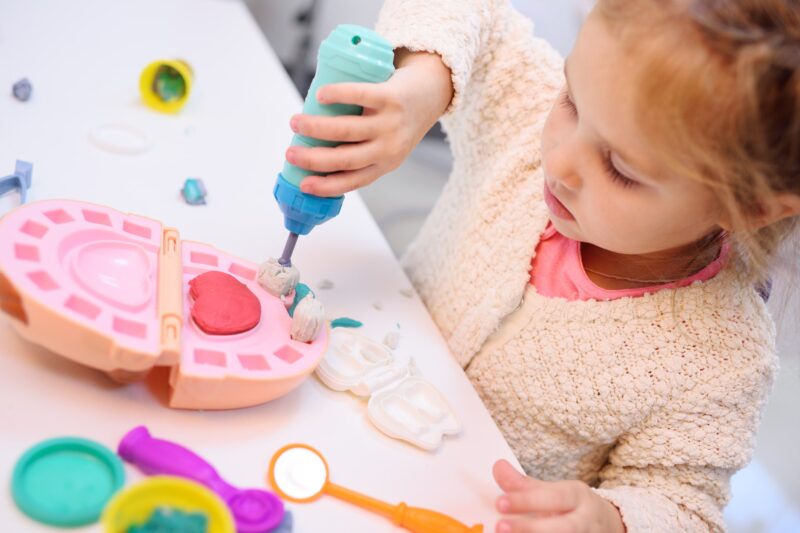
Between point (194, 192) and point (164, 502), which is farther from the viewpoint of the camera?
point (194, 192)

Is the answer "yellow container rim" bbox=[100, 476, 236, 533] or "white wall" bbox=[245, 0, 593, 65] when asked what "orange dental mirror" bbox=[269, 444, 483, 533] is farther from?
"white wall" bbox=[245, 0, 593, 65]

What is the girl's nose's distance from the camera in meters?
0.51

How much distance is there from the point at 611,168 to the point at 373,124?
0.59ft

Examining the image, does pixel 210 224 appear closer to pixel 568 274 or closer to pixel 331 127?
pixel 331 127

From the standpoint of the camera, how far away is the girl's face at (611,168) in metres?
0.47

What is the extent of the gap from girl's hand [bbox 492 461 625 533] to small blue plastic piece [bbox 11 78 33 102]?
0.54m

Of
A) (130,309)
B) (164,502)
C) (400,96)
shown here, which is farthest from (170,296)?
(400,96)

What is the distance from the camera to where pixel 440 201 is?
2.83 ft

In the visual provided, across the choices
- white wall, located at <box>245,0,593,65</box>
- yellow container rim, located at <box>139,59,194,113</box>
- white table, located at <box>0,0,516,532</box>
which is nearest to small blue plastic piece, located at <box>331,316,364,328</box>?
white table, located at <box>0,0,516,532</box>

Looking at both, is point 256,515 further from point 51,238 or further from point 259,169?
point 259,169

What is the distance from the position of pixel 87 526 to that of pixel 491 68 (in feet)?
1.91

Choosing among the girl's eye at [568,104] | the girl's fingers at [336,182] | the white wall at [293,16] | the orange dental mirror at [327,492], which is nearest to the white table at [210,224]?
the orange dental mirror at [327,492]

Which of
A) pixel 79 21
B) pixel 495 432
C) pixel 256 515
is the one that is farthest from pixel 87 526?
pixel 79 21

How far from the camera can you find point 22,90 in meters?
0.66
